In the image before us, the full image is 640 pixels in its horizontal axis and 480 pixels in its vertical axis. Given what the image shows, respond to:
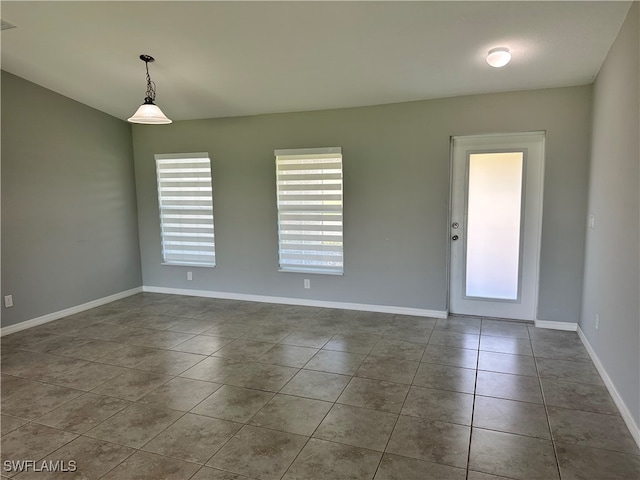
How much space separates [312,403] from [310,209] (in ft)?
8.51

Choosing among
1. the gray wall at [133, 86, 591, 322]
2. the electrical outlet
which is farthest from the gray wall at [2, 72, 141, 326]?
the gray wall at [133, 86, 591, 322]

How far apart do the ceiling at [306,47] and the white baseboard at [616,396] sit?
2389 mm

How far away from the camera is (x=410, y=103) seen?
4.20m

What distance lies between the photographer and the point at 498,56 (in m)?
3.02

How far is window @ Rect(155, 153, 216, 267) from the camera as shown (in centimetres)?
Answer: 522

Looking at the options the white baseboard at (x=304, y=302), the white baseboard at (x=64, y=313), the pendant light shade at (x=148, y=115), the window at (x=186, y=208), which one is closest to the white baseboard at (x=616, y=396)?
the white baseboard at (x=304, y=302)

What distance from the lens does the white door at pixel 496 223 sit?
4.02 metres

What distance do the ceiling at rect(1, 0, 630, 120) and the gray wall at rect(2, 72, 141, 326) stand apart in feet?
1.53

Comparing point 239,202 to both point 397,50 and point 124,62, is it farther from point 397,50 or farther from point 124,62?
point 397,50

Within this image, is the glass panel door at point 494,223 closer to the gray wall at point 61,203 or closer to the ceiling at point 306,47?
the ceiling at point 306,47

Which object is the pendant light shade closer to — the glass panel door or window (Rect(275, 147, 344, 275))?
window (Rect(275, 147, 344, 275))

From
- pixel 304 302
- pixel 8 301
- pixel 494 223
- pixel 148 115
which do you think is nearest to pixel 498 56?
pixel 494 223

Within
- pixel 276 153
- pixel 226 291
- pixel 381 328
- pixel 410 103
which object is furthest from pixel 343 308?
pixel 410 103

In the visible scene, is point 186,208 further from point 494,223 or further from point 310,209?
point 494,223
